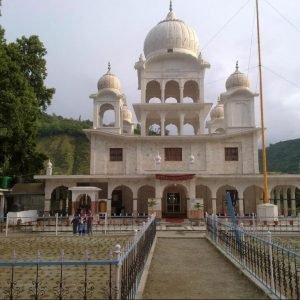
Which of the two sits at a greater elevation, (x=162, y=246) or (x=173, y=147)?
(x=173, y=147)

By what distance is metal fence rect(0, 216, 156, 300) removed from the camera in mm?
6340

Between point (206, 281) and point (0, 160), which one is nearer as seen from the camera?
point (206, 281)

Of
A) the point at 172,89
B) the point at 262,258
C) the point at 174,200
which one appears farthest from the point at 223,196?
the point at 262,258

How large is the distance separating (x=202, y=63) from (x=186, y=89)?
13.9ft

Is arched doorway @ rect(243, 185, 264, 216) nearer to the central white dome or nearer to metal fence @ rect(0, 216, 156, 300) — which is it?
the central white dome

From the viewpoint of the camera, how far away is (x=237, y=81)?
33.0 metres

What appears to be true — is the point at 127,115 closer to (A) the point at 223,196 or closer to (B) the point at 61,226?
(A) the point at 223,196

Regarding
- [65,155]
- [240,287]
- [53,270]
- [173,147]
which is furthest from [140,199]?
[65,155]

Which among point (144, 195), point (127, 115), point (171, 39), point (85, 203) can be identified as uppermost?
point (171, 39)

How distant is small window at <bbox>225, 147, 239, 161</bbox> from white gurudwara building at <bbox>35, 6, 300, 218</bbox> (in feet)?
0.29

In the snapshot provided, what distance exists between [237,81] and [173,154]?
9383 millimetres

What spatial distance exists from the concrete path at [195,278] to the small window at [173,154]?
17.8 m

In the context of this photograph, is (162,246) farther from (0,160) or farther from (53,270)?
(0,160)

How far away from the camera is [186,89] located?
36.7m
